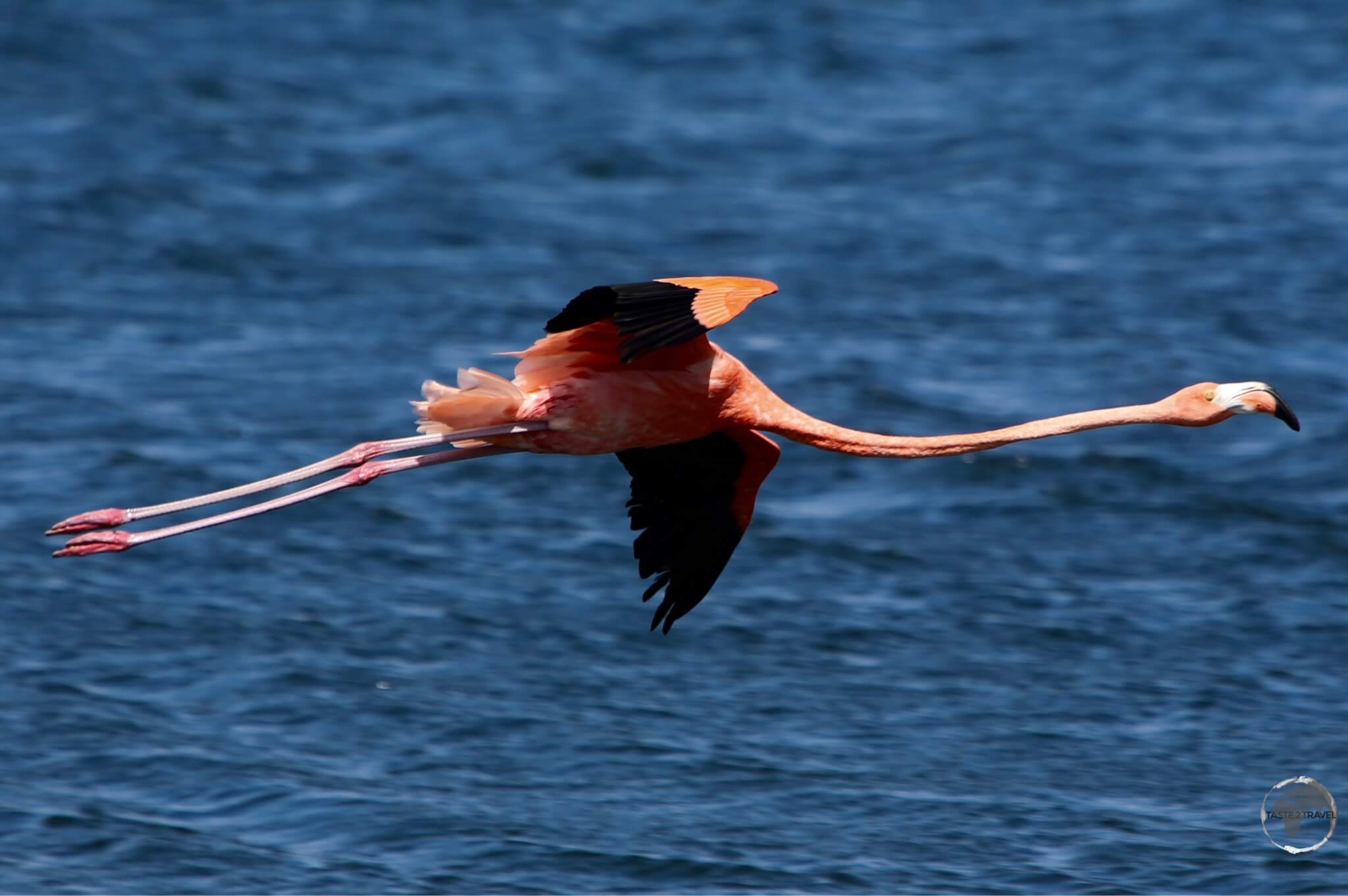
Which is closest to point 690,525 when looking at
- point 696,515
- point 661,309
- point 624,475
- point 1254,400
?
point 696,515

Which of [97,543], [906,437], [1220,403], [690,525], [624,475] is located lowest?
[624,475]

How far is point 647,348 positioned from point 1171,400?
106 inches

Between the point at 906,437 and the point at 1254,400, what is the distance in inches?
64.3

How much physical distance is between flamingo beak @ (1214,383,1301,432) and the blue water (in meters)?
2.81

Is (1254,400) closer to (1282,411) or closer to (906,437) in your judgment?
(1282,411)

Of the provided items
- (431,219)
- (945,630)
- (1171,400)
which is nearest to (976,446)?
(1171,400)

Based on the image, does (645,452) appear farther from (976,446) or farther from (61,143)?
(61,143)

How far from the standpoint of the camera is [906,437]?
966cm

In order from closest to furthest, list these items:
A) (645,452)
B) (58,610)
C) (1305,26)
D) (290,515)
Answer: (645,452), (58,610), (290,515), (1305,26)

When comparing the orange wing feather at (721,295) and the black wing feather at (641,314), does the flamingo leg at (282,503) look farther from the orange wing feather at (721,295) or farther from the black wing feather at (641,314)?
the orange wing feather at (721,295)

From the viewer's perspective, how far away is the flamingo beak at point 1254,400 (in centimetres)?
894

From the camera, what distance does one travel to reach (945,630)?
1371cm

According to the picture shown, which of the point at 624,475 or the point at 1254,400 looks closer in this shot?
the point at 1254,400

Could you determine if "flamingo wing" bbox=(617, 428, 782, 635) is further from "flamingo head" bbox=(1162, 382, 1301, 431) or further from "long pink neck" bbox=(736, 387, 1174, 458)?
"flamingo head" bbox=(1162, 382, 1301, 431)
